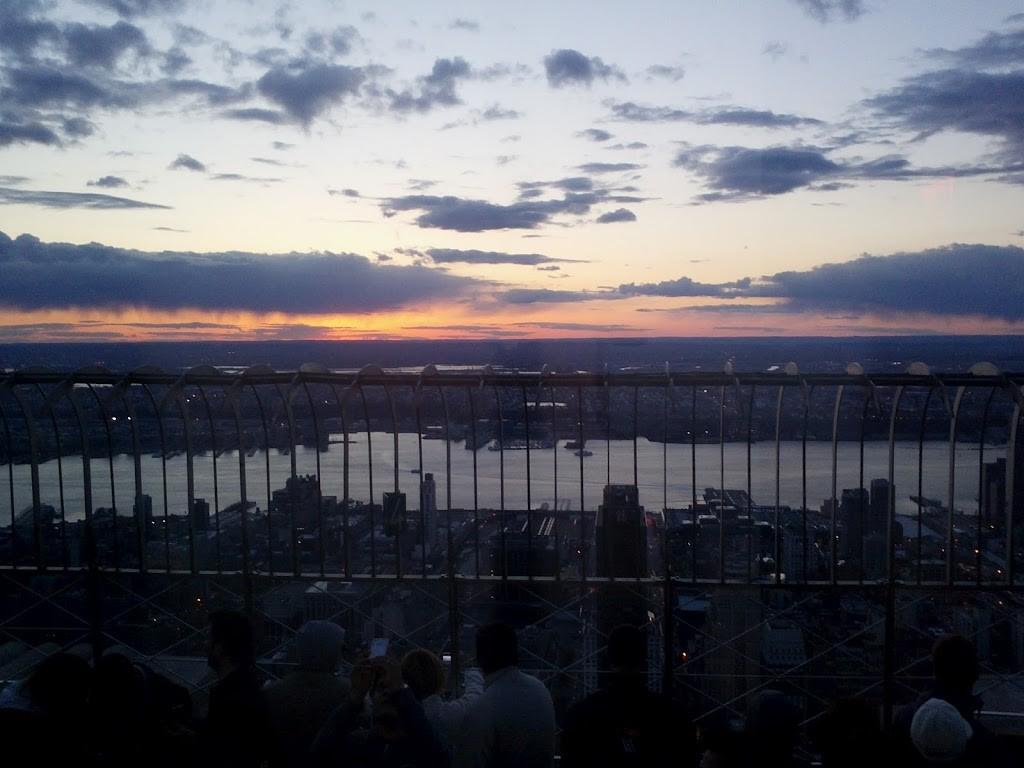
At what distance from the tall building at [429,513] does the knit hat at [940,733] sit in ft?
9.57

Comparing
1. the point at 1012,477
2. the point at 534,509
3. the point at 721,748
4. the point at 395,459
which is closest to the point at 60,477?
the point at 395,459

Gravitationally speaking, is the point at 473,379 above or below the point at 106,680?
above

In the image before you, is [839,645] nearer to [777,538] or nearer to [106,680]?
[777,538]

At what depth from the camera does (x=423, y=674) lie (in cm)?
377

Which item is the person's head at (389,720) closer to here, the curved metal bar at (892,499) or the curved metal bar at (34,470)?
the curved metal bar at (892,499)

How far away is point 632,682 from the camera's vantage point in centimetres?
362

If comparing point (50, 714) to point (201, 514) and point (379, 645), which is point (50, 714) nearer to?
point (379, 645)

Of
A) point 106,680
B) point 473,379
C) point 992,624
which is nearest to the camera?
point 106,680

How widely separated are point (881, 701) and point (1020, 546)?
1242mm

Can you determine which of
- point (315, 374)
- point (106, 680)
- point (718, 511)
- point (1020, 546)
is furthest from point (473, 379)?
point (1020, 546)

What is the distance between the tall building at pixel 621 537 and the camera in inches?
210

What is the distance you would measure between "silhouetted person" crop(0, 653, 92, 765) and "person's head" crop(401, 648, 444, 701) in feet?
3.99

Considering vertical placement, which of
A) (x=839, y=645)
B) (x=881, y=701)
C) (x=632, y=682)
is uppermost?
(x=632, y=682)

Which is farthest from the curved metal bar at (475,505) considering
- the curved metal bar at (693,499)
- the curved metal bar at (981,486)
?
the curved metal bar at (981,486)
